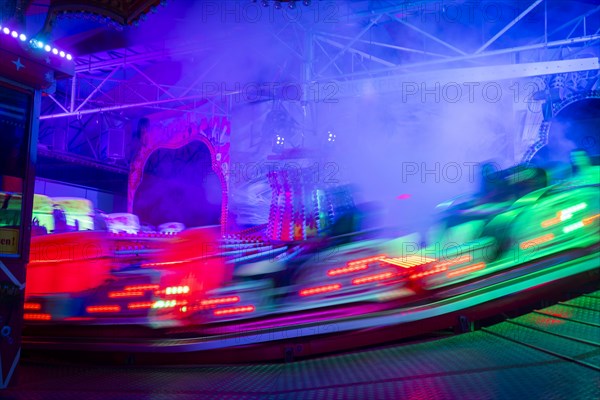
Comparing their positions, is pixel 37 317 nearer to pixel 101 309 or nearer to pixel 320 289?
pixel 101 309

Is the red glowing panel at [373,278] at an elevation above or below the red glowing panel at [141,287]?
above

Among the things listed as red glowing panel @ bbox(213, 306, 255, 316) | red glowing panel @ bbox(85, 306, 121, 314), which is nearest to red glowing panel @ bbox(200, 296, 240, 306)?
red glowing panel @ bbox(213, 306, 255, 316)

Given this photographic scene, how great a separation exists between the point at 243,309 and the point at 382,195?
5.36m

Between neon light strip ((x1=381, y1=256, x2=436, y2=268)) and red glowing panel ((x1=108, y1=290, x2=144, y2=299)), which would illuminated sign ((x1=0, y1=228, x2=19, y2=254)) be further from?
neon light strip ((x1=381, y1=256, x2=436, y2=268))

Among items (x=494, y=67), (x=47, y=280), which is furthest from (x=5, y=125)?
Result: (x=494, y=67)

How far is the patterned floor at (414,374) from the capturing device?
1.73 m

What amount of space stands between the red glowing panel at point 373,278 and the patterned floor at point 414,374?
14.8 inches

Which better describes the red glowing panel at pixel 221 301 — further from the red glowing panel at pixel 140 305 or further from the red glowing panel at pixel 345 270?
the red glowing panel at pixel 345 270

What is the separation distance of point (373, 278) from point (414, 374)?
0.73m

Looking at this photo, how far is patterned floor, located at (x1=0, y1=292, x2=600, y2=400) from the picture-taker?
1.73 metres

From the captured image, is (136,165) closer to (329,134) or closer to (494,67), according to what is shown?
(329,134)

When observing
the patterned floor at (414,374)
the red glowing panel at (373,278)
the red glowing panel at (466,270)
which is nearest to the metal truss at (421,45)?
the red glowing panel at (466,270)

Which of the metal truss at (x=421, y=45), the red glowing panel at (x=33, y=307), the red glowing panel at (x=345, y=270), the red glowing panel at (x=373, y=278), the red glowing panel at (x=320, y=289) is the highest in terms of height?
the metal truss at (x=421, y=45)

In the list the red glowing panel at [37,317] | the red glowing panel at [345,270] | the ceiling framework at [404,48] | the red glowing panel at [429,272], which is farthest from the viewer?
the ceiling framework at [404,48]
